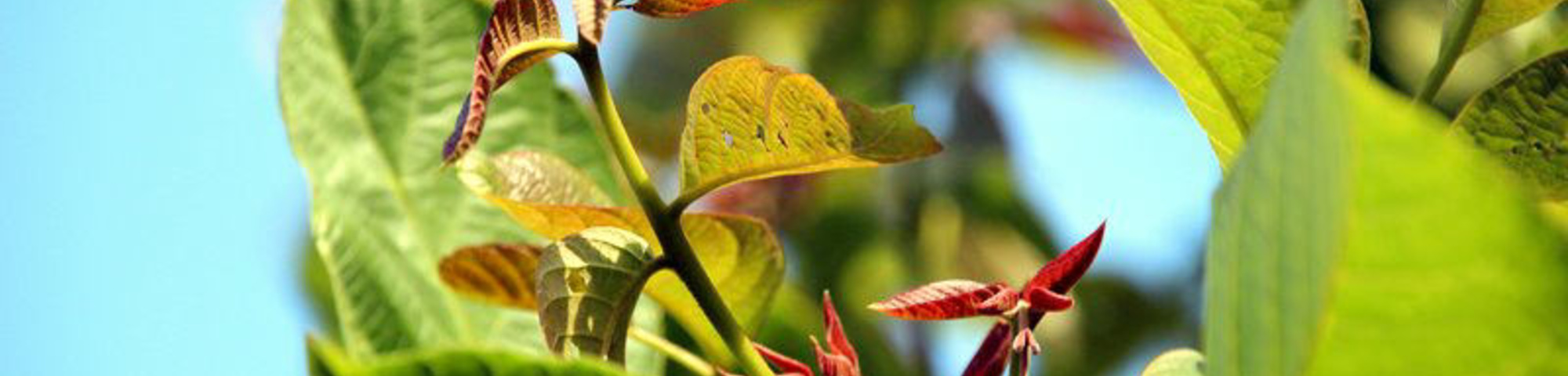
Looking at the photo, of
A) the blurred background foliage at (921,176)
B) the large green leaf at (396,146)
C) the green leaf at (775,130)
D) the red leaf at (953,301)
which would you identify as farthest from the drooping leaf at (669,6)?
the blurred background foliage at (921,176)

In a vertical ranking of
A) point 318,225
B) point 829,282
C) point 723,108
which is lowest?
point 829,282

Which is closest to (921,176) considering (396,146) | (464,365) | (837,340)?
(396,146)

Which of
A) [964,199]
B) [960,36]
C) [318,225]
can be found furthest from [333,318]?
[960,36]

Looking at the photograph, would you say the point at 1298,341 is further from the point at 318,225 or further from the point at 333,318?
the point at 333,318

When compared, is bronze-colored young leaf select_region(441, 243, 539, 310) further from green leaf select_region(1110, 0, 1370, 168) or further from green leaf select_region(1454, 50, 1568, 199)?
green leaf select_region(1454, 50, 1568, 199)

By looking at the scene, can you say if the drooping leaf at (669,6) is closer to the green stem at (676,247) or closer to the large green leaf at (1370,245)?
the green stem at (676,247)

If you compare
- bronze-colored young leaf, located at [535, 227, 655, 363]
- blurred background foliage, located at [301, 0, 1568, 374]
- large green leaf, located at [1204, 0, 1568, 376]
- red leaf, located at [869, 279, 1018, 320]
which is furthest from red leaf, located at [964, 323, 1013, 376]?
blurred background foliage, located at [301, 0, 1568, 374]

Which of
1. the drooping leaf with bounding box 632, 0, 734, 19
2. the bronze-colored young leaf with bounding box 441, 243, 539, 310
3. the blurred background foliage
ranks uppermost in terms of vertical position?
the drooping leaf with bounding box 632, 0, 734, 19
